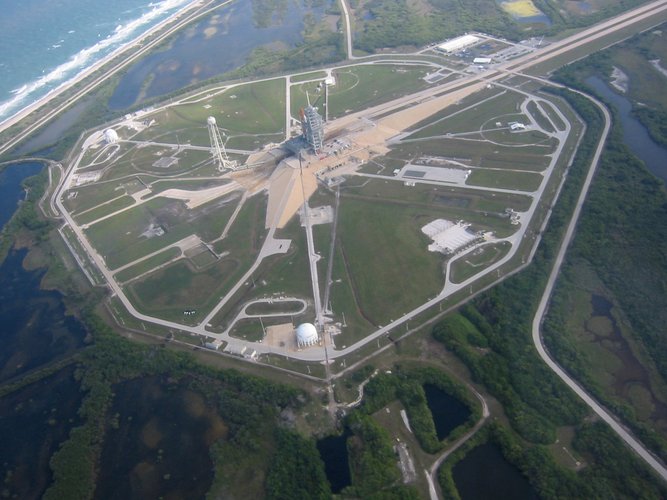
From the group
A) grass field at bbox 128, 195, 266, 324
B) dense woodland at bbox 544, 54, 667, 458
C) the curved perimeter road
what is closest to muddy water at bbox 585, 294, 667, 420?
dense woodland at bbox 544, 54, 667, 458

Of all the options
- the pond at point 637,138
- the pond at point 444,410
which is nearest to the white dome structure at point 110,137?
the pond at point 444,410

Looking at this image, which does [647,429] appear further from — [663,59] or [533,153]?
[663,59]

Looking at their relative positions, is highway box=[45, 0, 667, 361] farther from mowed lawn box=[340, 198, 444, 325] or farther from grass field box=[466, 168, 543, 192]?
grass field box=[466, 168, 543, 192]

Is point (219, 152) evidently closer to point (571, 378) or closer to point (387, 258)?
point (387, 258)

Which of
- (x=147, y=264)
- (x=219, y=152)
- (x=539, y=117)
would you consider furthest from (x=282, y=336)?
(x=539, y=117)

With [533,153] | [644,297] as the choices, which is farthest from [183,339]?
[533,153]

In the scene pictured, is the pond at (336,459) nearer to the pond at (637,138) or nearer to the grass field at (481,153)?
the grass field at (481,153)
